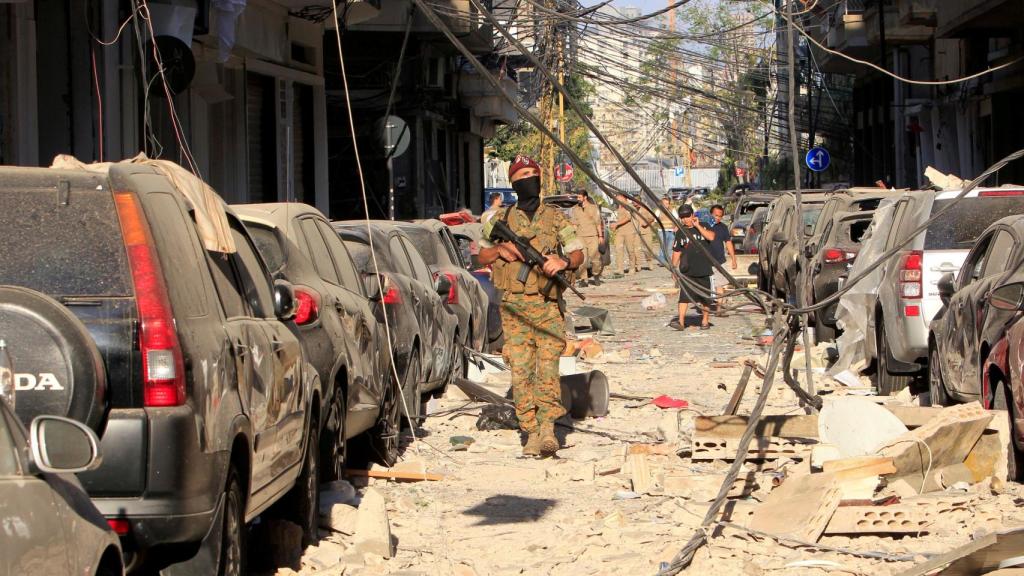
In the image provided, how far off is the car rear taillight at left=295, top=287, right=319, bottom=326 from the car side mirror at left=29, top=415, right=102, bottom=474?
392 centimetres

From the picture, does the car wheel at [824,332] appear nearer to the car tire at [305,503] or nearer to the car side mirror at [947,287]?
the car side mirror at [947,287]

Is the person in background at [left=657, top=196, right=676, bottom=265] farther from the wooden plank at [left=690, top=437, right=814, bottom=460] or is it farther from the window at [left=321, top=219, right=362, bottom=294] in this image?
the window at [left=321, top=219, right=362, bottom=294]

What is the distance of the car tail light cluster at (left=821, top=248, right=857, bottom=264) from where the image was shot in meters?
16.5

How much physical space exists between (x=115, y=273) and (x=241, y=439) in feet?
3.12

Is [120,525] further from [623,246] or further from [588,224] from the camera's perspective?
[623,246]

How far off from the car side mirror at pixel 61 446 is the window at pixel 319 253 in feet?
17.9

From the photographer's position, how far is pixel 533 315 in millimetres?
9828

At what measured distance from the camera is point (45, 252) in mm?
4891

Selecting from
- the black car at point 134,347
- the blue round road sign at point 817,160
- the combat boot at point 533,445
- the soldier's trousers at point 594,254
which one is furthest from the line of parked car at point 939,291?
the blue round road sign at point 817,160

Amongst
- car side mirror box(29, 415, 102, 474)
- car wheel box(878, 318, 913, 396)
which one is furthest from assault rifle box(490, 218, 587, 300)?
car side mirror box(29, 415, 102, 474)

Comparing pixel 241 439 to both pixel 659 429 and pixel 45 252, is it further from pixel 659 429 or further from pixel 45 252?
pixel 659 429

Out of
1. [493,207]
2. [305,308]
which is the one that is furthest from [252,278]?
[493,207]

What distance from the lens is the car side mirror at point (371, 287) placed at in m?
10.2

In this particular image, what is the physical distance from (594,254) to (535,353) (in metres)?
20.4
